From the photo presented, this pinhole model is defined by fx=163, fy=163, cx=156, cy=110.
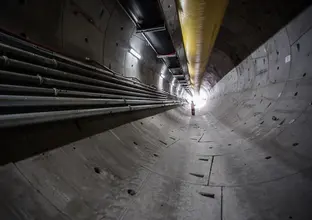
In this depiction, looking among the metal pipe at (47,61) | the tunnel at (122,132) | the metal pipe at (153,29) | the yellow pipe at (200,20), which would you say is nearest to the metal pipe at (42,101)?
the tunnel at (122,132)

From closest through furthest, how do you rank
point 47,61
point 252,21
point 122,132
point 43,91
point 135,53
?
point 43,91 → point 47,61 → point 122,132 → point 252,21 → point 135,53

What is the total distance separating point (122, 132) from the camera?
2.35m

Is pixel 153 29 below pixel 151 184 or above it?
above

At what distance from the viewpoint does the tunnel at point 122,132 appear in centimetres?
112

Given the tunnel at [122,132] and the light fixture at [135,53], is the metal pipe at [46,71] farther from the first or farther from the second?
the light fixture at [135,53]

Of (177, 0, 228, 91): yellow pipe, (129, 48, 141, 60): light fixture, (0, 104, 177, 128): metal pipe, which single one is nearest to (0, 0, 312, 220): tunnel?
(0, 104, 177, 128): metal pipe

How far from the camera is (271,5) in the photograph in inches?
97.1

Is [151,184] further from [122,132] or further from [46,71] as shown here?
[46,71]

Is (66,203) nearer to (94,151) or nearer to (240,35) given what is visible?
(94,151)

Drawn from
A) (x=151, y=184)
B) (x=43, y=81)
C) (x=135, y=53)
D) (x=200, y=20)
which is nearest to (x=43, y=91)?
(x=43, y=81)

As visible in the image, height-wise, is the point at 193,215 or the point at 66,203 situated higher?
the point at 66,203

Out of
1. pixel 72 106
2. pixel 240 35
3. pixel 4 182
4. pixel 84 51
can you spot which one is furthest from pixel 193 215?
pixel 240 35

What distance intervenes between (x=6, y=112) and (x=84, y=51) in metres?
1.27

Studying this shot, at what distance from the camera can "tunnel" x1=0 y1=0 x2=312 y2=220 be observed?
1124mm
